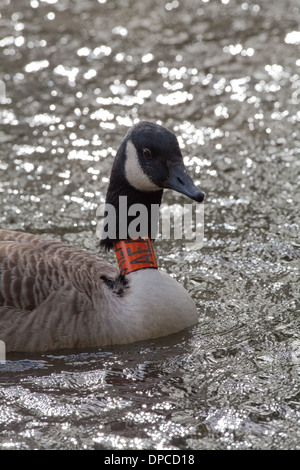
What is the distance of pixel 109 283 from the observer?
23.5 ft

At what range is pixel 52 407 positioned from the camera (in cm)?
617

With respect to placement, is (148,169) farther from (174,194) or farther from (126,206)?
(174,194)

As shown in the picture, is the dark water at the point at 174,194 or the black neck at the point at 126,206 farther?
the black neck at the point at 126,206

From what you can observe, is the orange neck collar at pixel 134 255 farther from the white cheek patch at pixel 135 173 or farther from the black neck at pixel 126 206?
the white cheek patch at pixel 135 173

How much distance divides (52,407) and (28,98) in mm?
6952

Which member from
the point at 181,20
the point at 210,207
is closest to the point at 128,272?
the point at 210,207

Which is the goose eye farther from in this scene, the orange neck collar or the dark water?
the dark water

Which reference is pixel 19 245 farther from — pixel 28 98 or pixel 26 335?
pixel 28 98

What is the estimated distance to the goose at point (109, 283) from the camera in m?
6.77

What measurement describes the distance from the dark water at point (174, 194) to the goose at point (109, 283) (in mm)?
192

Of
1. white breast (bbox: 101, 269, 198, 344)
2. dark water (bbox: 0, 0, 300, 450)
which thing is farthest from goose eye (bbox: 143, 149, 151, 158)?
dark water (bbox: 0, 0, 300, 450)

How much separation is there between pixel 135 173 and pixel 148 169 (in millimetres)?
135

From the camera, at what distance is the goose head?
6.92 metres

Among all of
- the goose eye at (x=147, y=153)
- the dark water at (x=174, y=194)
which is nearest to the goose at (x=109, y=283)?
the goose eye at (x=147, y=153)
